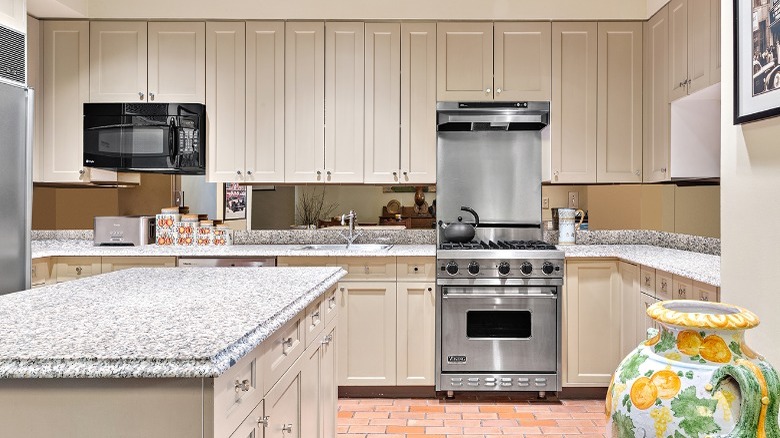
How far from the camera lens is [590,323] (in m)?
3.62

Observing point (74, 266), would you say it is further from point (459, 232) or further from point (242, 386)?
point (242, 386)

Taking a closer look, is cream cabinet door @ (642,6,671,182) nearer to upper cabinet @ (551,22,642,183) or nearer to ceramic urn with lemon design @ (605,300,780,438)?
upper cabinet @ (551,22,642,183)

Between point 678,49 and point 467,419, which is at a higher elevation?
point 678,49

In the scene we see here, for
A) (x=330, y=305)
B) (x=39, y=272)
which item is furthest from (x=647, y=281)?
(x=39, y=272)

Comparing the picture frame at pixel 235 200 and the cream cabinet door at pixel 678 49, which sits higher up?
the cream cabinet door at pixel 678 49

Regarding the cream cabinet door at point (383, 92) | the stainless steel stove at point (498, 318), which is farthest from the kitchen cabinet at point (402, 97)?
the stainless steel stove at point (498, 318)

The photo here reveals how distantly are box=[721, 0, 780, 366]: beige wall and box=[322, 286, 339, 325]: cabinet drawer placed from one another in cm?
130

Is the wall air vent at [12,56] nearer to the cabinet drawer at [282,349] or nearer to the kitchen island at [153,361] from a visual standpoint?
the kitchen island at [153,361]

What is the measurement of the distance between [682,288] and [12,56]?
142 inches

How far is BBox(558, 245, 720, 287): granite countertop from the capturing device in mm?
2521

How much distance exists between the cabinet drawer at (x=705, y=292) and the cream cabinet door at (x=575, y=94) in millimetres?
1502

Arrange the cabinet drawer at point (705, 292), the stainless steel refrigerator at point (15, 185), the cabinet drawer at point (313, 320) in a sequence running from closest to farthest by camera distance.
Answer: the cabinet drawer at point (313, 320) → the cabinet drawer at point (705, 292) → the stainless steel refrigerator at point (15, 185)

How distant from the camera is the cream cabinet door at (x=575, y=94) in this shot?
12.7ft

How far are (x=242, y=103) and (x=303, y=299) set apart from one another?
101 inches
